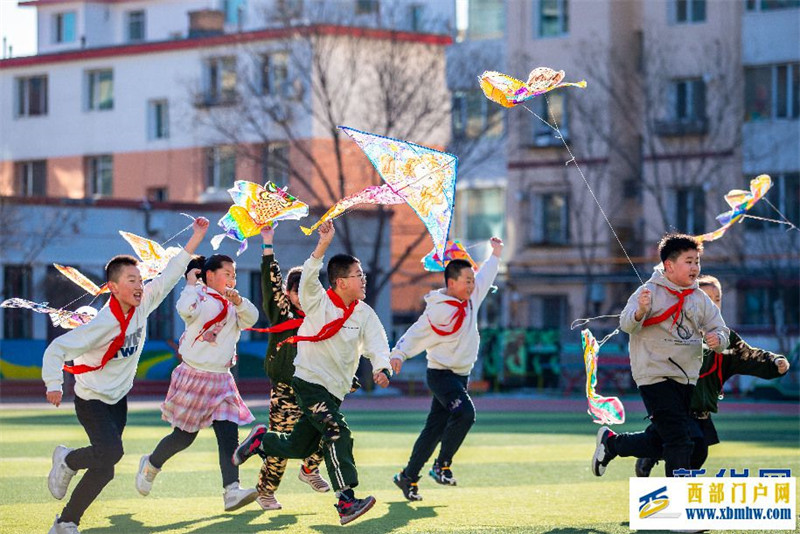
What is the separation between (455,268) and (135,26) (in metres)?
46.3

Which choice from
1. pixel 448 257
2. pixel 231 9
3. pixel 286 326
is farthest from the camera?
pixel 231 9

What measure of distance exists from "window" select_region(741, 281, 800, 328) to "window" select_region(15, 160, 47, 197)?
24.6m

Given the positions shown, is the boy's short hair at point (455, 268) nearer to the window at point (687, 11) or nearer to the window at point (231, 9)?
the window at point (687, 11)

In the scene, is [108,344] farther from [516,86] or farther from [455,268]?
[455,268]

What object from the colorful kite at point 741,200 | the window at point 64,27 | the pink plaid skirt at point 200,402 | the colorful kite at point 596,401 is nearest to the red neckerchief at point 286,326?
the pink plaid skirt at point 200,402

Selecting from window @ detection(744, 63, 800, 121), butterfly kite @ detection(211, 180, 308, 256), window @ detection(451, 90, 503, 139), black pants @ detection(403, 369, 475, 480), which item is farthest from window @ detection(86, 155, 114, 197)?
butterfly kite @ detection(211, 180, 308, 256)

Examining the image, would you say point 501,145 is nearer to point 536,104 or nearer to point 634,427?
point 536,104

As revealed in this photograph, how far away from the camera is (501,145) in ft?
161

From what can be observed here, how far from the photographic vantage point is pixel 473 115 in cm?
4475

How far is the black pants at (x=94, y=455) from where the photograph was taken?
10.5 m

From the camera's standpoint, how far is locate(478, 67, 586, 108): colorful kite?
1142cm

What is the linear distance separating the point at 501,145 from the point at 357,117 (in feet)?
22.2

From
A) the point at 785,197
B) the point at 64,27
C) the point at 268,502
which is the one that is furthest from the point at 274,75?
the point at 268,502

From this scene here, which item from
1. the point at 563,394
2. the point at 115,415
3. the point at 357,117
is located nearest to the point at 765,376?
the point at 115,415
